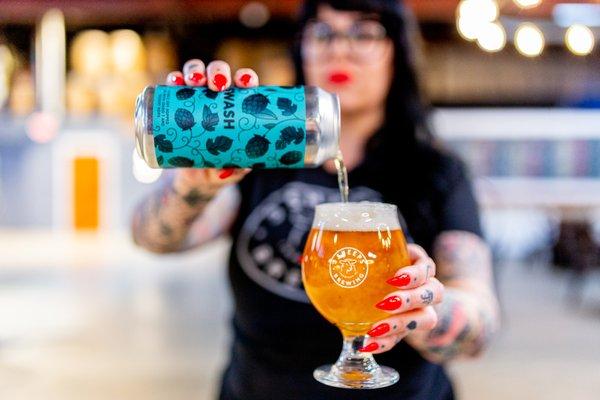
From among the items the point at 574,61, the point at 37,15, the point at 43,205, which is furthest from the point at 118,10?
the point at 574,61

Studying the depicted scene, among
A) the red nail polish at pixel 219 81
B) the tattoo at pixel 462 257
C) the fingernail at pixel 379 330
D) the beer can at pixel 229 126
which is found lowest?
the fingernail at pixel 379 330

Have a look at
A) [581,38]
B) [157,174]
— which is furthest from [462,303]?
[157,174]

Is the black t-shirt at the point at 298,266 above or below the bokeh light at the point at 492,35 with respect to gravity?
below

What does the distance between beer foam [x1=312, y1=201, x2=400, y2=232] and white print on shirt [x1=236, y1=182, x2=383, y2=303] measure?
0.34m

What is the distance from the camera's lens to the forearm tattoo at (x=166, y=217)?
1275 millimetres

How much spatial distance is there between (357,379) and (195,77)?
42 cm

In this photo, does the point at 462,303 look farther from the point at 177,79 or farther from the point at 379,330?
the point at 177,79

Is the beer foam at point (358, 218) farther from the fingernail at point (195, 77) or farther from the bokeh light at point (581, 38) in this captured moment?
the bokeh light at point (581, 38)

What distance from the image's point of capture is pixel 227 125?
0.98 metres

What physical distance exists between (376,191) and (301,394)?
38 cm

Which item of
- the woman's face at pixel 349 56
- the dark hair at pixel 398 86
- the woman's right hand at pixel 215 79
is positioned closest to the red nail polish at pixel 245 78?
the woman's right hand at pixel 215 79

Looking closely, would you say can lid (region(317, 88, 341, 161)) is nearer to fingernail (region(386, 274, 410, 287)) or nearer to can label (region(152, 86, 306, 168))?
can label (region(152, 86, 306, 168))

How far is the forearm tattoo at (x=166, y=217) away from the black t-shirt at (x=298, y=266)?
110 millimetres

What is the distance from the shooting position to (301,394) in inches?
48.0
